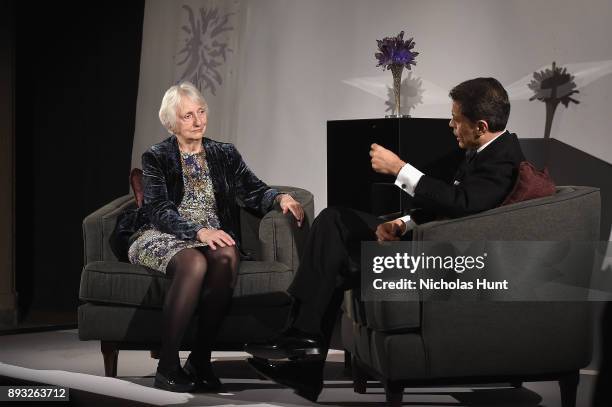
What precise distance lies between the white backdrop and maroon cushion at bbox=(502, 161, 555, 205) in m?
1.46

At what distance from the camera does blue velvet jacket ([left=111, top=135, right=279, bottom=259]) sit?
4.05 meters

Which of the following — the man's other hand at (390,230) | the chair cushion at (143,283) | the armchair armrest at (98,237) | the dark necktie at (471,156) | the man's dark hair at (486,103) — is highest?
the man's dark hair at (486,103)

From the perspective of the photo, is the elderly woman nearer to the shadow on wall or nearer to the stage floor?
the stage floor

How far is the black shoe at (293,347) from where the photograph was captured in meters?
3.26

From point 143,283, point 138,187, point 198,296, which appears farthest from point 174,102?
point 198,296

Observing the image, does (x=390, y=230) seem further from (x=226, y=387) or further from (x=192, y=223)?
(x=226, y=387)

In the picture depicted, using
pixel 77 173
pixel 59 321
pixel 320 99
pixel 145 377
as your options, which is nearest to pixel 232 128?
pixel 320 99

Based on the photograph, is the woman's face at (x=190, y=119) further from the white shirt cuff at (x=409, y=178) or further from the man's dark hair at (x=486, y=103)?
the man's dark hair at (x=486, y=103)

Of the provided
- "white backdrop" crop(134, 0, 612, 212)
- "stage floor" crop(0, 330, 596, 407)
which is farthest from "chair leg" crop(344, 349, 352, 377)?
"white backdrop" crop(134, 0, 612, 212)

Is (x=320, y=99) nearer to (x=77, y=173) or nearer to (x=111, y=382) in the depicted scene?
(x=77, y=173)

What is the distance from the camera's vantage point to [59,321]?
6.24 metres

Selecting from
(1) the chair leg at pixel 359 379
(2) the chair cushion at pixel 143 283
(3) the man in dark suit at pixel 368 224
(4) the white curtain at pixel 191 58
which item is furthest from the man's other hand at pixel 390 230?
(4) the white curtain at pixel 191 58

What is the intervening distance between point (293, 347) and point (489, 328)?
66cm

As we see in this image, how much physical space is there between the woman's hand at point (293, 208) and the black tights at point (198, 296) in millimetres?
410
